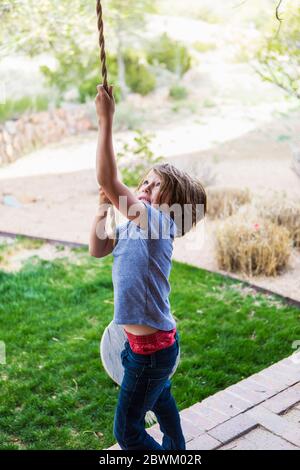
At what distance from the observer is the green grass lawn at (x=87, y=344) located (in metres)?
2.69

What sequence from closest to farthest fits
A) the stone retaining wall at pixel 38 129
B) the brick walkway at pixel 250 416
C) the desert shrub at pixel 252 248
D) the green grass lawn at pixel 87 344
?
the brick walkway at pixel 250 416 < the green grass lawn at pixel 87 344 < the desert shrub at pixel 252 248 < the stone retaining wall at pixel 38 129

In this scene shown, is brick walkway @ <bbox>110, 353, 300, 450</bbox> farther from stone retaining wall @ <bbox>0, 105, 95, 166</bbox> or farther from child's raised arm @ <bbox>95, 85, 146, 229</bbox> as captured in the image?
stone retaining wall @ <bbox>0, 105, 95, 166</bbox>

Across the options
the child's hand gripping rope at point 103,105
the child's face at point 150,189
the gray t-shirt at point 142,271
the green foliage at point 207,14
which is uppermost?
the green foliage at point 207,14

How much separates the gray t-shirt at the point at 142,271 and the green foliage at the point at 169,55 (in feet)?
51.2

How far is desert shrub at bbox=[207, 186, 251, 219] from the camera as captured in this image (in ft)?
19.9

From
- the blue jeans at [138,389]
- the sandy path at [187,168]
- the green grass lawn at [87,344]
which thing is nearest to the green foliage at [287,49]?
the sandy path at [187,168]

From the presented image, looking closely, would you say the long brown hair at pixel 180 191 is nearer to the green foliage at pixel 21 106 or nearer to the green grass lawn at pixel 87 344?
the green grass lawn at pixel 87 344

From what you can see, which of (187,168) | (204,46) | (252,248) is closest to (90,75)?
(187,168)

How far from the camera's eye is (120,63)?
559 inches

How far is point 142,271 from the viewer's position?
175 cm

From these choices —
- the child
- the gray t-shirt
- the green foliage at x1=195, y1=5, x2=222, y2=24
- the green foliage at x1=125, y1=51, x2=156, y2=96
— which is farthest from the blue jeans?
the green foliage at x1=195, y1=5, x2=222, y2=24

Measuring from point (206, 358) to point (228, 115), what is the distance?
Result: 36.4 ft

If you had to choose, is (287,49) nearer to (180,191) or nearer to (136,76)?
(180,191)

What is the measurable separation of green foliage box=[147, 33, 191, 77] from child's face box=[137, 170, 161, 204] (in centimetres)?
1549
